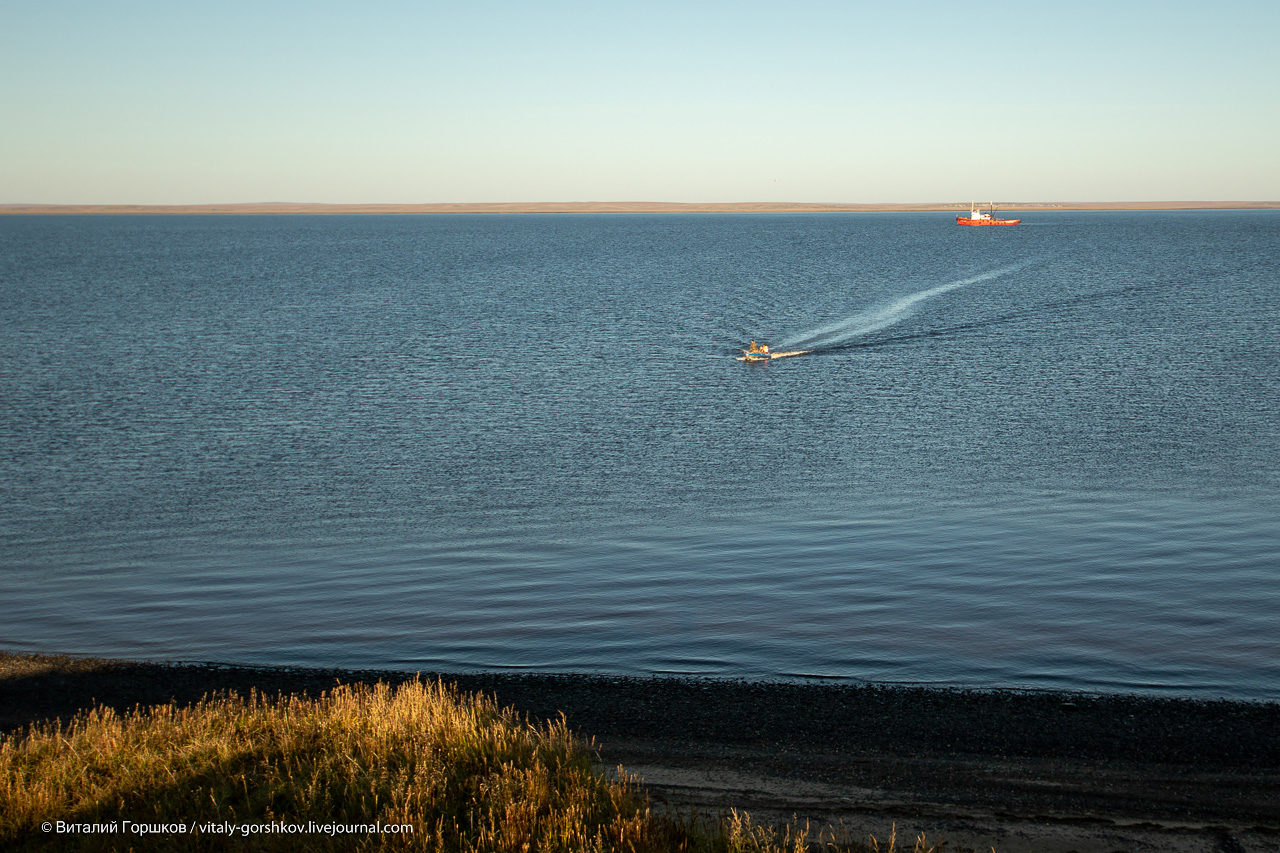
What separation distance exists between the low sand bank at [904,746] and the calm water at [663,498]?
120cm

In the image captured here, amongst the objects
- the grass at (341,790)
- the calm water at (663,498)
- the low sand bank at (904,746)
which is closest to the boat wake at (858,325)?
the calm water at (663,498)

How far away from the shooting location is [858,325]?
61.4 metres

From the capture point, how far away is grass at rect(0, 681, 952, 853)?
8.84 m

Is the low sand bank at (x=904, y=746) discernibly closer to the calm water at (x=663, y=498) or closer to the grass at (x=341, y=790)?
the grass at (x=341, y=790)

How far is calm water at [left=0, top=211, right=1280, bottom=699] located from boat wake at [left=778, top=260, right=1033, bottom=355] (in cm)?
51

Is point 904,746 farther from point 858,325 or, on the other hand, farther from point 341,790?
point 858,325

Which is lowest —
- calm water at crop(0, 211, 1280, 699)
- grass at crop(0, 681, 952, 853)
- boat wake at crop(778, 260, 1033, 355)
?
calm water at crop(0, 211, 1280, 699)

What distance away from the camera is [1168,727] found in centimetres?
1278

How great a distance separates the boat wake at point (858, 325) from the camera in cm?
5443

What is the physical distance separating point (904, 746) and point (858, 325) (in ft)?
167

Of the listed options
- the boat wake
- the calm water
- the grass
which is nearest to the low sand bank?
the grass

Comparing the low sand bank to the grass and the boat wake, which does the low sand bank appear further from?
the boat wake

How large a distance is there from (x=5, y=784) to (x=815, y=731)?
8844mm

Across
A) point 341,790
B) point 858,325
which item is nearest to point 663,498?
point 341,790
